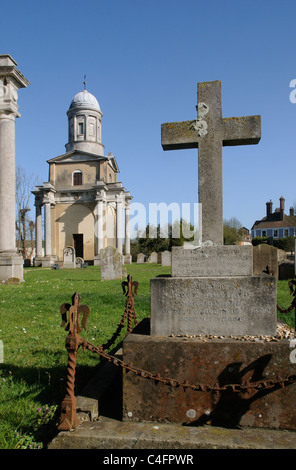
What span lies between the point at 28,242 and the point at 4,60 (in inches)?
2041

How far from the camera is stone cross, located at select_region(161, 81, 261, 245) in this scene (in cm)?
347

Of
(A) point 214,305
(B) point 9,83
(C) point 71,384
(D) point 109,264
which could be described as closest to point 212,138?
(A) point 214,305

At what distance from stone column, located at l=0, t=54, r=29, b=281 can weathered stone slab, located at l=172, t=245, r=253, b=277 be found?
10.9 m

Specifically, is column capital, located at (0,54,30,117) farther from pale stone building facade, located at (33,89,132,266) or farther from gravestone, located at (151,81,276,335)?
pale stone building facade, located at (33,89,132,266)

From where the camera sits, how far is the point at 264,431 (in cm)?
255

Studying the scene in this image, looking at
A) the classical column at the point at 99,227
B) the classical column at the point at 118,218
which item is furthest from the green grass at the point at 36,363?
the classical column at the point at 118,218

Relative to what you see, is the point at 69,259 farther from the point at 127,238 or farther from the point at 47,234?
the point at 127,238

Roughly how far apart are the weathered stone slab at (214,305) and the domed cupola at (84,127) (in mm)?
39278

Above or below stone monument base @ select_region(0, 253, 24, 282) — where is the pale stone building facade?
above

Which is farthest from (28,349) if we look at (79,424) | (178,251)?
(178,251)

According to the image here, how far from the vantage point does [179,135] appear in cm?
359

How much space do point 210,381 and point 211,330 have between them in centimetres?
45

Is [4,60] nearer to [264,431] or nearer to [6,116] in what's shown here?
[6,116]

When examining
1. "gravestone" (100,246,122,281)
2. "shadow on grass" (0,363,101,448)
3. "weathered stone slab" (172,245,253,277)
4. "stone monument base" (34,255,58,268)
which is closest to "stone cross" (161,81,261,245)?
"weathered stone slab" (172,245,253,277)
